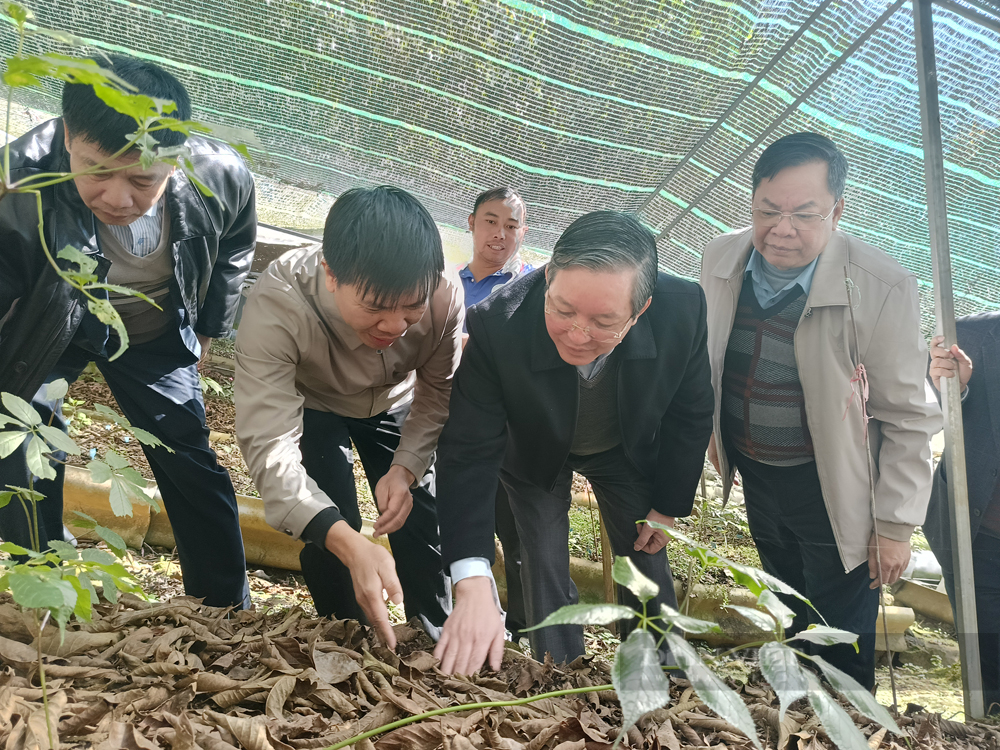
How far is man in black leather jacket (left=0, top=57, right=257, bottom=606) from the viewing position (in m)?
1.75

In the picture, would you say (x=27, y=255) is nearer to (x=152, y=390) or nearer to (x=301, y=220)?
(x=152, y=390)

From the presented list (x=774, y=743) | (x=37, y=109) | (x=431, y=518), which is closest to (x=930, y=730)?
(x=774, y=743)

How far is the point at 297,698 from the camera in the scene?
130cm

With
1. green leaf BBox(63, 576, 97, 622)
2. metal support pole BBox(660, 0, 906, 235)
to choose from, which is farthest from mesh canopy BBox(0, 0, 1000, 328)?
green leaf BBox(63, 576, 97, 622)

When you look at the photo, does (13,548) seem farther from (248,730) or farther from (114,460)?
(248,730)

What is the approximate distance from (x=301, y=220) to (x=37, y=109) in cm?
93

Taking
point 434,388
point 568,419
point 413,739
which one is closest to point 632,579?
point 413,739

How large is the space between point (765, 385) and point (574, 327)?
69 cm

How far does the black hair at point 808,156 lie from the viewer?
6.19 feet

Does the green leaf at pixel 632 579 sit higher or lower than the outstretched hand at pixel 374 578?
higher

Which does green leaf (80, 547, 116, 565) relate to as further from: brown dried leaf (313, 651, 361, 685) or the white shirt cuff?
the white shirt cuff

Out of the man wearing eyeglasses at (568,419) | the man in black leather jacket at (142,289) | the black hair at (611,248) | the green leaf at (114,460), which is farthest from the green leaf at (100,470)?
the black hair at (611,248)

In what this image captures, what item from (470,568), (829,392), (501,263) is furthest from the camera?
(501,263)

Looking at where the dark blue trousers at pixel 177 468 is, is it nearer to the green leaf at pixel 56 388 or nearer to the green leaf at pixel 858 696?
the green leaf at pixel 56 388
